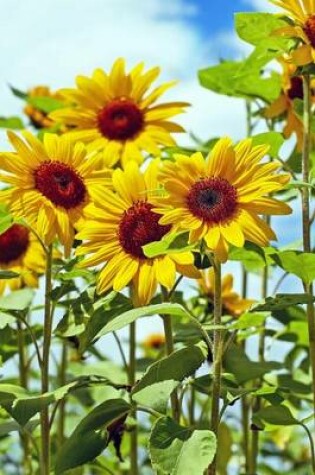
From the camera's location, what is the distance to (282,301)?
1410 millimetres

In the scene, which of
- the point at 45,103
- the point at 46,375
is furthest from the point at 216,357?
the point at 45,103

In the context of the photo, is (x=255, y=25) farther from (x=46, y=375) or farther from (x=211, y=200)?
(x=46, y=375)

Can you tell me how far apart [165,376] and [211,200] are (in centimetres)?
Answer: 22

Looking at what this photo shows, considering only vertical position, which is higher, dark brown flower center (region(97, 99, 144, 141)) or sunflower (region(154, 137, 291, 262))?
dark brown flower center (region(97, 99, 144, 141))

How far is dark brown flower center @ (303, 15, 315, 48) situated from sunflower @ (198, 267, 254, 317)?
0.63m

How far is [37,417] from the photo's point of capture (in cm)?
175

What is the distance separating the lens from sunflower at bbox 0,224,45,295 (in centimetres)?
204

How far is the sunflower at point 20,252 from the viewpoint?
2039mm

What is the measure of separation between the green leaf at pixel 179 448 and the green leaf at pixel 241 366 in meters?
0.34

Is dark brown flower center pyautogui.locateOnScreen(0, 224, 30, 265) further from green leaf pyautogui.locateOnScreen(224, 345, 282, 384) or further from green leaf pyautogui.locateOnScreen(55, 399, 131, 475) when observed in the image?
green leaf pyautogui.locateOnScreen(55, 399, 131, 475)

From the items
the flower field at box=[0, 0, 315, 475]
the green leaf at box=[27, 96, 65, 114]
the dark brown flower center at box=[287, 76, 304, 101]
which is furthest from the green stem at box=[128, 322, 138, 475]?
the green leaf at box=[27, 96, 65, 114]

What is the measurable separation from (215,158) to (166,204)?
84 mm

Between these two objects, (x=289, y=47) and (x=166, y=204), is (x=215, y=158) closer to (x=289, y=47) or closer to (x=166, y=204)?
(x=166, y=204)

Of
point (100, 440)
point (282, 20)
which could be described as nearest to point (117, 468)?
point (100, 440)
